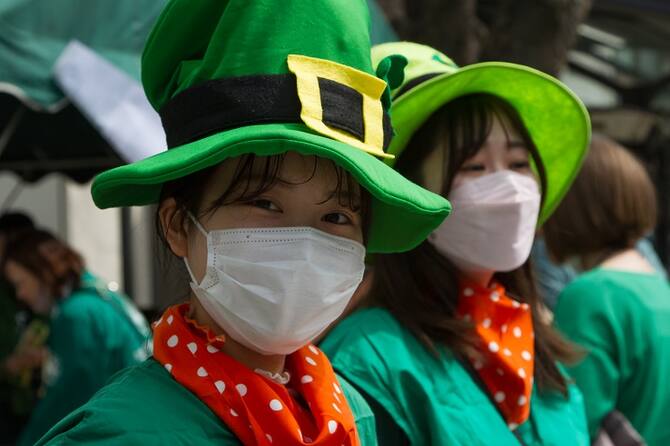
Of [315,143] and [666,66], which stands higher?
[315,143]

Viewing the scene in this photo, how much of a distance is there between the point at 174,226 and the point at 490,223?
85 centimetres

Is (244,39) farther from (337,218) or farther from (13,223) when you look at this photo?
(13,223)

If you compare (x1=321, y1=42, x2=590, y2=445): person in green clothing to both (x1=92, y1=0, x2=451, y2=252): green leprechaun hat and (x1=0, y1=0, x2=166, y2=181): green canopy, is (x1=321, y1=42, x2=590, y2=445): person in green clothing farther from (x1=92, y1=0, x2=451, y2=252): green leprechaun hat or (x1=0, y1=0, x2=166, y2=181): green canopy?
(x1=0, y1=0, x2=166, y2=181): green canopy

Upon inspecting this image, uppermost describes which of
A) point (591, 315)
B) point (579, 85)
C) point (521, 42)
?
point (591, 315)

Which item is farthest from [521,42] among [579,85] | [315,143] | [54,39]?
[579,85]

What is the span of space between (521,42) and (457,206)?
129 inches

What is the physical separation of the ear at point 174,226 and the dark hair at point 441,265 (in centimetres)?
71

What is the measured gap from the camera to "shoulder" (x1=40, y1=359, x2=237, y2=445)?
1.42 meters

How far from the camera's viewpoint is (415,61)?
2373 mm

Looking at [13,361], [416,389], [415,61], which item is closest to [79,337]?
[13,361]

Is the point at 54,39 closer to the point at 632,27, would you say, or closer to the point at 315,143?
the point at 315,143

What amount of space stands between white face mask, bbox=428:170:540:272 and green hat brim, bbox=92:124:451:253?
1.91 ft

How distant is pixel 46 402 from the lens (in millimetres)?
4684

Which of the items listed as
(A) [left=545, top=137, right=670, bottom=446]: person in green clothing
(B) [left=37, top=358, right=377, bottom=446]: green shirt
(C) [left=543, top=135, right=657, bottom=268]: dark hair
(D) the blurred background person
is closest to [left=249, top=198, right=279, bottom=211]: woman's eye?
(B) [left=37, top=358, right=377, bottom=446]: green shirt
